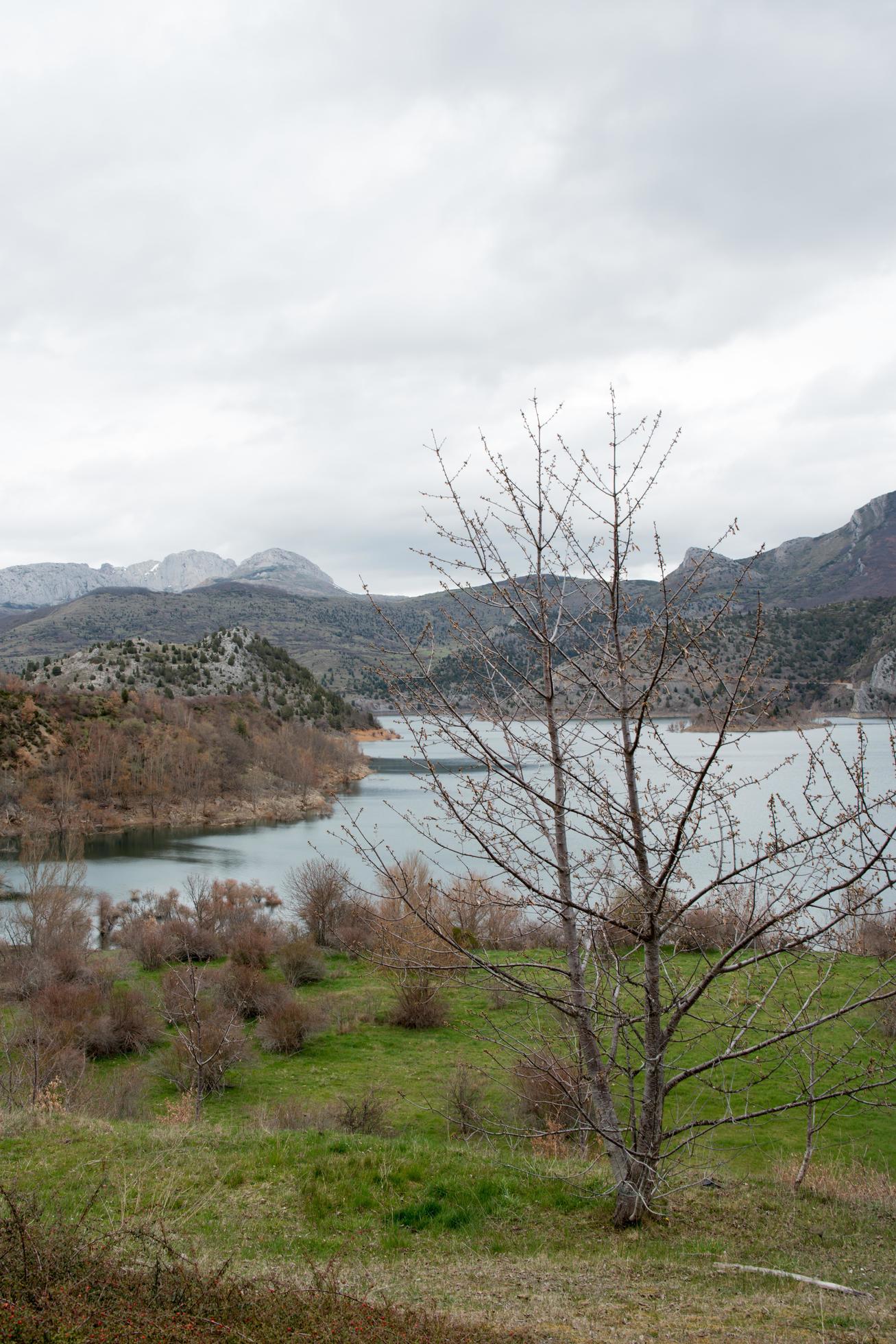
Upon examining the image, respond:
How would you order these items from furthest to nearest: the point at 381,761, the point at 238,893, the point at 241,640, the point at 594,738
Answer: the point at 241,640
the point at 381,761
the point at 238,893
the point at 594,738

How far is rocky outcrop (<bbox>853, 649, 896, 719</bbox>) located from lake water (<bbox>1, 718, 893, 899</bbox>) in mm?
3610

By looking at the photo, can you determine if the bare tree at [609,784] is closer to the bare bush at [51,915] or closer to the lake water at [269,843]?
the bare bush at [51,915]

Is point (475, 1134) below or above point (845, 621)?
below

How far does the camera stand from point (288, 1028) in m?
17.4

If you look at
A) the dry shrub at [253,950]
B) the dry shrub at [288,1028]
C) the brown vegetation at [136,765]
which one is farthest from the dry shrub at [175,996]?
the brown vegetation at [136,765]

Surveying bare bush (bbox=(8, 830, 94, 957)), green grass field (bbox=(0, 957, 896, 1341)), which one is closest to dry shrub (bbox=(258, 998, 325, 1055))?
bare bush (bbox=(8, 830, 94, 957))

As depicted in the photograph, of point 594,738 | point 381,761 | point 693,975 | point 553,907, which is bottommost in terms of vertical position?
point 381,761

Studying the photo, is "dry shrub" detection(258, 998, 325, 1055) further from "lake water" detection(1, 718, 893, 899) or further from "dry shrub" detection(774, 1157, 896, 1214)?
"lake water" detection(1, 718, 893, 899)

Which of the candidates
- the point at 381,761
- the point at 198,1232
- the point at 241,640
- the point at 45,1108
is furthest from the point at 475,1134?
the point at 241,640

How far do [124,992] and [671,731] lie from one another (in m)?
17.3

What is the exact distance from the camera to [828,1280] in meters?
5.29

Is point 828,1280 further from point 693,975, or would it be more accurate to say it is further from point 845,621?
point 845,621

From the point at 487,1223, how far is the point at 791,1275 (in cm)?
224

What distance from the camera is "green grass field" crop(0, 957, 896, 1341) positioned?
4691 mm
